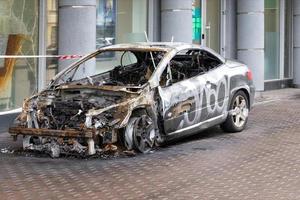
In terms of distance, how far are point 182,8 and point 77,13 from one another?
358 cm

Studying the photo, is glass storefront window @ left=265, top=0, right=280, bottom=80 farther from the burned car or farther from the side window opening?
the side window opening

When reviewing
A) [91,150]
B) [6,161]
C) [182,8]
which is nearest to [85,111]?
[91,150]

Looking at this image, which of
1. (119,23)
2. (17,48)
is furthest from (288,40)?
(17,48)

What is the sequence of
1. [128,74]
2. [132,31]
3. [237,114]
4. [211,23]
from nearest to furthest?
[128,74], [237,114], [132,31], [211,23]

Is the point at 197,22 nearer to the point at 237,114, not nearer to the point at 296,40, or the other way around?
the point at 296,40

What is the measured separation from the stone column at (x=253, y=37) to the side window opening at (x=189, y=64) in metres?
6.62

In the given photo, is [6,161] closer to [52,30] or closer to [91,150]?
[91,150]

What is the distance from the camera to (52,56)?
1241 centimetres

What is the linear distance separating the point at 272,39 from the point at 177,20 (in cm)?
633

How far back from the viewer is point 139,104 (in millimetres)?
8852

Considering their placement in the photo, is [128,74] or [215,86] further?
[215,86]

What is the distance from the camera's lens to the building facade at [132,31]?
1195cm

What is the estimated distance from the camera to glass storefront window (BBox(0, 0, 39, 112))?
38.4 feet

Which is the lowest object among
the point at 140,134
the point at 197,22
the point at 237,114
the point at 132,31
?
the point at 140,134
